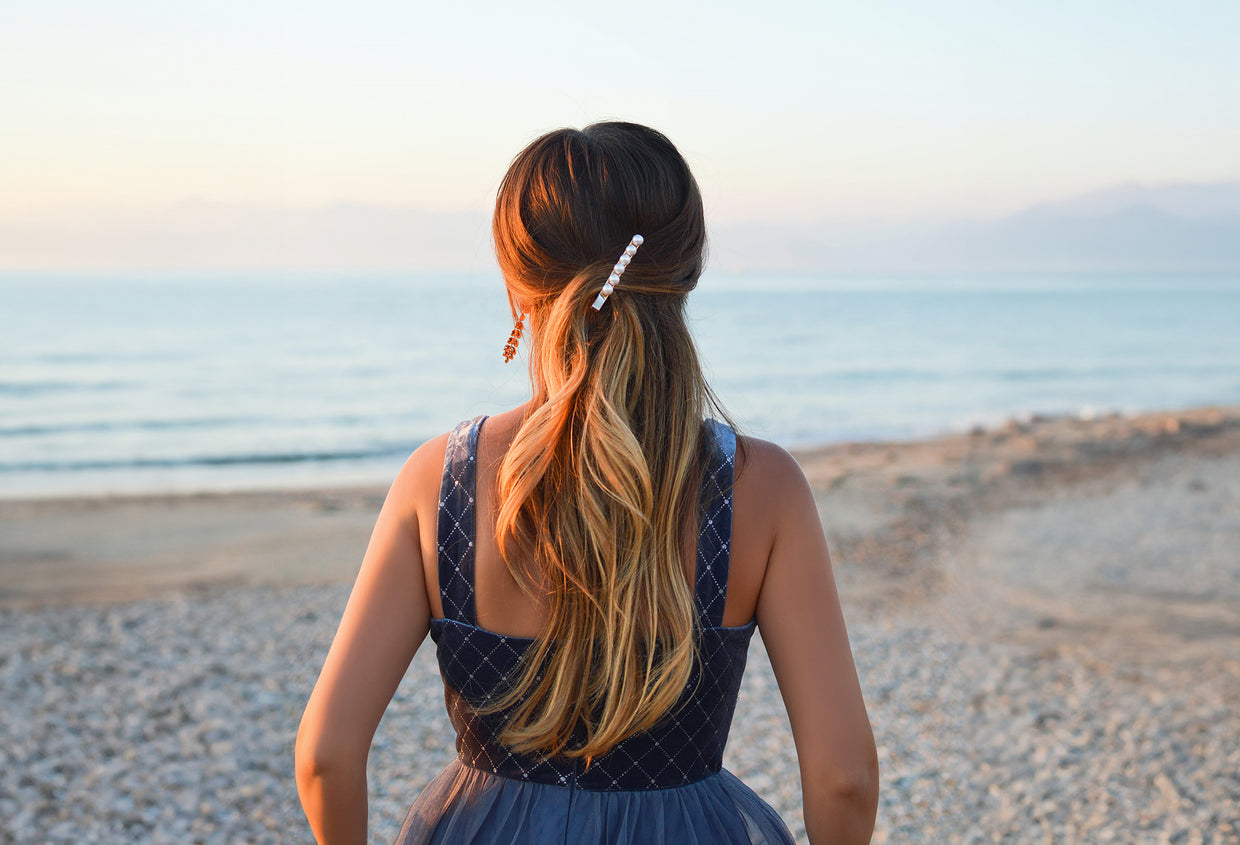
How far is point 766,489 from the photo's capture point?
1.39 m

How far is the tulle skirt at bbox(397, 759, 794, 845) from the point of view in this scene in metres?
1.46

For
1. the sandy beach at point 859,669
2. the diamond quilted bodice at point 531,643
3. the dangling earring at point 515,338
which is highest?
the dangling earring at point 515,338

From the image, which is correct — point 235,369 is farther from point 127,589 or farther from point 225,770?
point 225,770

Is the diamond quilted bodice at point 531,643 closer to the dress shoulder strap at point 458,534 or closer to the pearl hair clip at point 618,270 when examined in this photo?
the dress shoulder strap at point 458,534

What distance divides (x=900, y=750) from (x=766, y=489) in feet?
11.8

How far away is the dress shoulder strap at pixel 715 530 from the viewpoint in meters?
1.39

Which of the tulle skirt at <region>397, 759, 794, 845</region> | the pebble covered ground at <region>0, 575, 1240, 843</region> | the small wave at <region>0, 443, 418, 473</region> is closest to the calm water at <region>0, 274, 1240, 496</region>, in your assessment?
the small wave at <region>0, 443, 418, 473</region>

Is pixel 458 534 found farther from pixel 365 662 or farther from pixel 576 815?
pixel 576 815

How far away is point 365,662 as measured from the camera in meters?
1.38

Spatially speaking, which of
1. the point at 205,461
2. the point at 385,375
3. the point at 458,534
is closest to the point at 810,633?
the point at 458,534

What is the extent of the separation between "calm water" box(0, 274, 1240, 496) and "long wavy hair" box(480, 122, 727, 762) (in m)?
0.10

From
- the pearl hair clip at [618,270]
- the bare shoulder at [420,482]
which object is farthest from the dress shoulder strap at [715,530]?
the bare shoulder at [420,482]

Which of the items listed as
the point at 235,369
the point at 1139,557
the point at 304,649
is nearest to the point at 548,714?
the point at 304,649

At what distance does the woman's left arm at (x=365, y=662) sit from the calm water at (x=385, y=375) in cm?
28
